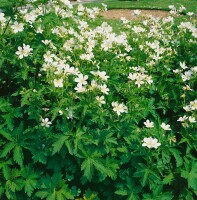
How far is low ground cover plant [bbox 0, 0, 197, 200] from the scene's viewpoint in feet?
9.91

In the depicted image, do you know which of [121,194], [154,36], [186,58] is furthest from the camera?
[154,36]

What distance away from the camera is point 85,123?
332cm

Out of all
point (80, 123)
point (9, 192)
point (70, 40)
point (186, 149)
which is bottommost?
point (9, 192)

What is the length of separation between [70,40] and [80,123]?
3.65ft

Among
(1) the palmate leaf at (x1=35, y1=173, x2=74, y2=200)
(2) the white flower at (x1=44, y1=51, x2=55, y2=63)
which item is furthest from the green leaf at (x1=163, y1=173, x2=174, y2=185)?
(2) the white flower at (x1=44, y1=51, x2=55, y2=63)

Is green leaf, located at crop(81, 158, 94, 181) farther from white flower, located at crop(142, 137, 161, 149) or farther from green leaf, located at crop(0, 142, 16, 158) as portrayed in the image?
green leaf, located at crop(0, 142, 16, 158)

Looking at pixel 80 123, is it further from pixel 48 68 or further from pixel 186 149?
pixel 186 149

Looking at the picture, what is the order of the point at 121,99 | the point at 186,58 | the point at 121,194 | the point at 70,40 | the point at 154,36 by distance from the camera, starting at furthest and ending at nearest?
the point at 154,36 → the point at 186,58 → the point at 70,40 → the point at 121,99 → the point at 121,194

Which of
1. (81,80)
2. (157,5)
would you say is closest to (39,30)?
(81,80)

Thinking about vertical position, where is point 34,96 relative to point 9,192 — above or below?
above

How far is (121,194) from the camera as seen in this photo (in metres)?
3.05

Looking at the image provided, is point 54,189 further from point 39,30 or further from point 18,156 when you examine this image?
point 39,30

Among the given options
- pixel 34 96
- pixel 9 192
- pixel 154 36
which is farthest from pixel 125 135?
pixel 154 36

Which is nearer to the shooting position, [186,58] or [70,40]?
[70,40]
